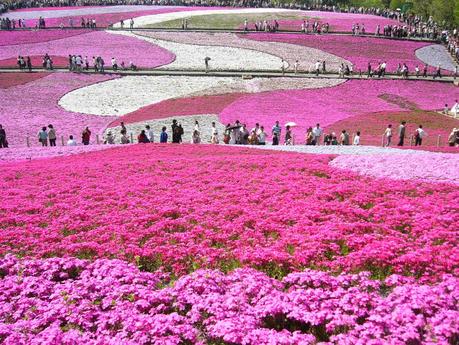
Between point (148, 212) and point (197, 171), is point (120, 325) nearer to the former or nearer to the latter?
point (148, 212)

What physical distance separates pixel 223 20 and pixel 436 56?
1190 inches

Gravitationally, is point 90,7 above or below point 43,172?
above

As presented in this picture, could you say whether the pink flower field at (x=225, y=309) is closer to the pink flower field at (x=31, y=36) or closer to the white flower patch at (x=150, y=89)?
the white flower patch at (x=150, y=89)

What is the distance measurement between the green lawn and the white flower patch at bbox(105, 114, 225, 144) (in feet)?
116

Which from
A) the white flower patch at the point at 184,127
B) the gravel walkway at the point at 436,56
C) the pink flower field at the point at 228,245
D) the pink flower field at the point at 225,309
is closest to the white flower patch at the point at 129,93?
the white flower patch at the point at 184,127

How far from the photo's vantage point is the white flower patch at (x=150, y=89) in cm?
4252

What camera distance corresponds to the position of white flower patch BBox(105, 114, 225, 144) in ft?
112

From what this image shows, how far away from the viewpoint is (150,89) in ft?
154

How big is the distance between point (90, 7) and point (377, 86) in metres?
56.3

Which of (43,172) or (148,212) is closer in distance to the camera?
(148,212)

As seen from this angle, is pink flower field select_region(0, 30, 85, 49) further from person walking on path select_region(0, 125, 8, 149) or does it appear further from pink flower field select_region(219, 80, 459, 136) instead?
person walking on path select_region(0, 125, 8, 149)

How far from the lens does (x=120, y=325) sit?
940 cm

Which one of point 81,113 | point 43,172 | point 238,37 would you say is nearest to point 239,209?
point 43,172

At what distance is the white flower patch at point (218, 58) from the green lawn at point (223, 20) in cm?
949
